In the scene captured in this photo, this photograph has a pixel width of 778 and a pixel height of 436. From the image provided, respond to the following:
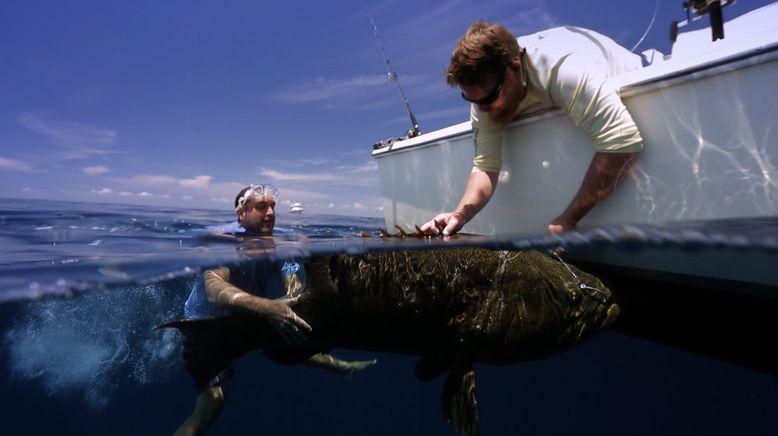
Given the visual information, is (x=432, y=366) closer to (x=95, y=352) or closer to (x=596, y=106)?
(x=596, y=106)

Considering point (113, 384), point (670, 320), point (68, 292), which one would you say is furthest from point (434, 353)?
point (113, 384)

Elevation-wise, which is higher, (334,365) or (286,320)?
(286,320)

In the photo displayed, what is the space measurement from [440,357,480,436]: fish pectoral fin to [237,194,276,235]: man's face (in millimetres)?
4529

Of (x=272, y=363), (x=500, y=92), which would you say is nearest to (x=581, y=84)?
(x=500, y=92)

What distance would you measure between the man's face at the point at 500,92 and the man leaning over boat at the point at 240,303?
8.57 ft

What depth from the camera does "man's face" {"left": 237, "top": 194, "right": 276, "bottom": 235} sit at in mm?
6758

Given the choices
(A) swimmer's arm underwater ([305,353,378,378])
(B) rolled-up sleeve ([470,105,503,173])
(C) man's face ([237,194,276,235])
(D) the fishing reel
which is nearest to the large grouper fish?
(B) rolled-up sleeve ([470,105,503,173])

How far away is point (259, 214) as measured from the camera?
22.8 feet

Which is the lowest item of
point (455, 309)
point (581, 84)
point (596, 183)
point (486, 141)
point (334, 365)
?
point (334, 365)

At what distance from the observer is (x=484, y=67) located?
9.56 feet

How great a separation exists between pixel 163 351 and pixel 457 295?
20.0m

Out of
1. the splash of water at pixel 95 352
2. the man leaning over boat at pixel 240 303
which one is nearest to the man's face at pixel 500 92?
the man leaning over boat at pixel 240 303

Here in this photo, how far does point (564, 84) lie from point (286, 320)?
332cm

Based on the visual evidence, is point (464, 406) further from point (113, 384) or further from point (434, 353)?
point (113, 384)
